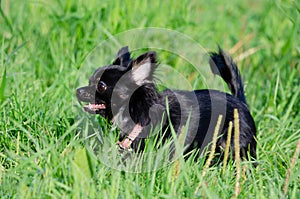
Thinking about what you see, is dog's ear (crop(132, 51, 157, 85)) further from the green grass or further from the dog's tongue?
the green grass

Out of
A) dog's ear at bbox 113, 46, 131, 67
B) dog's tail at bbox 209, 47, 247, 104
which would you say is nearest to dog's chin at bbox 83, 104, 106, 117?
dog's ear at bbox 113, 46, 131, 67

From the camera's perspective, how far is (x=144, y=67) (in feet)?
11.8

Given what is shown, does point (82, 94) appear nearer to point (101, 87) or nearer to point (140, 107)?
point (101, 87)

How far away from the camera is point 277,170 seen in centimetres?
331

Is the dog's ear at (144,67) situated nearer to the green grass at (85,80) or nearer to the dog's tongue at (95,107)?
the dog's tongue at (95,107)

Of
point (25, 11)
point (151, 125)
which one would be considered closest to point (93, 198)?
point (151, 125)

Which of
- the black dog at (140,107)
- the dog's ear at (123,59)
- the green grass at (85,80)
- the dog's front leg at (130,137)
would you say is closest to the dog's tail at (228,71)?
the green grass at (85,80)

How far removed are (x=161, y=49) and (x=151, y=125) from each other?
1.78 meters

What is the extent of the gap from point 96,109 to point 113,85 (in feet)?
0.58

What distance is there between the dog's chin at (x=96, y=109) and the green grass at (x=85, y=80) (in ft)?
0.28

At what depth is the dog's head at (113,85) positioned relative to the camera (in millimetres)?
3625

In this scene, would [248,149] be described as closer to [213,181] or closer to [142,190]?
[213,181]

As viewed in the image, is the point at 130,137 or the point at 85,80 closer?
the point at 130,137

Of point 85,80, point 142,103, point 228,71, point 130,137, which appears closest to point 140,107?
point 142,103
